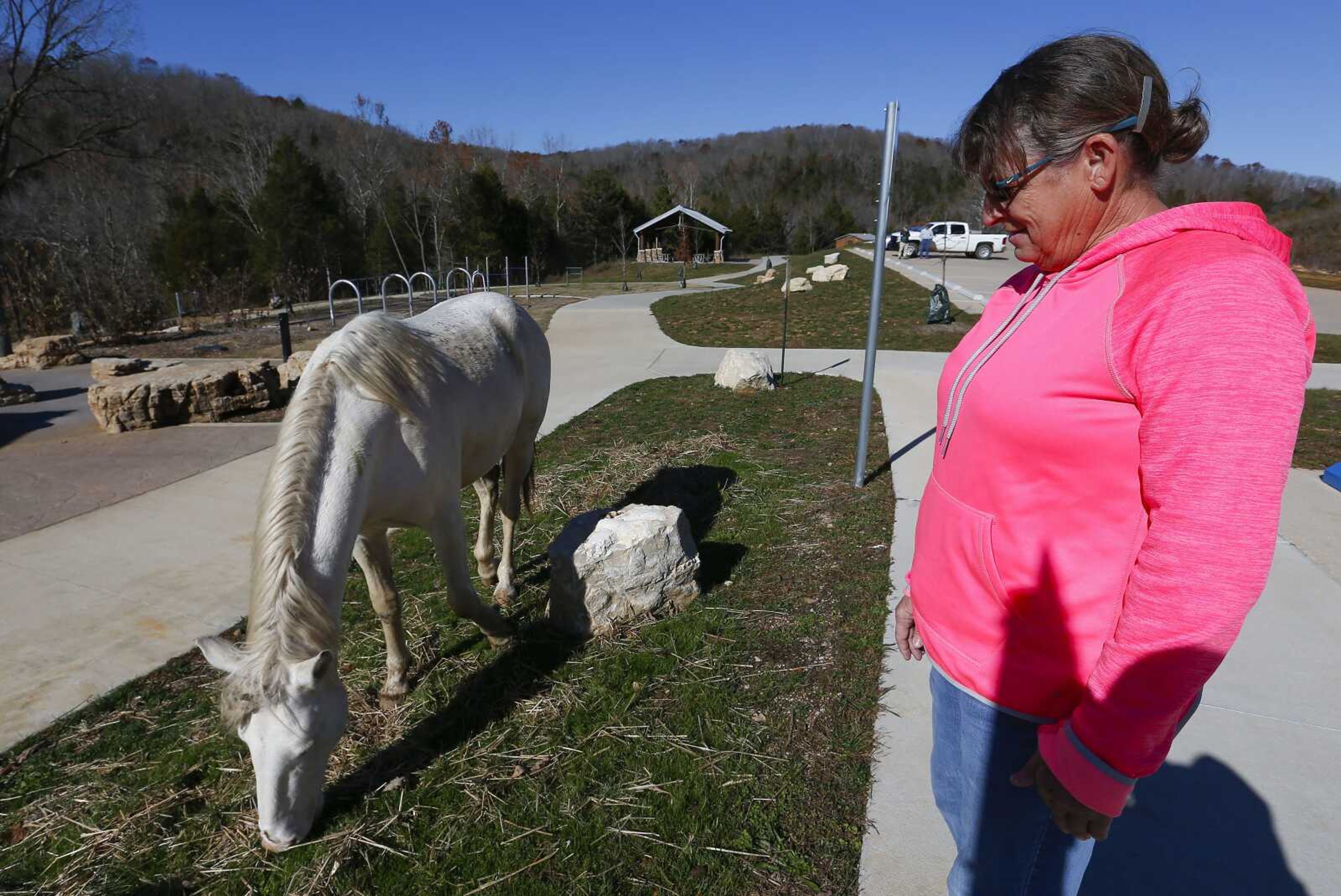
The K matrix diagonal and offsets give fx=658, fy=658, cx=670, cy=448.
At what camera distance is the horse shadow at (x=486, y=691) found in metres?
2.51

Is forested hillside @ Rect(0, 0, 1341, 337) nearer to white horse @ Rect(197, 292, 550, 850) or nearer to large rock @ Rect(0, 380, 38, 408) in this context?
white horse @ Rect(197, 292, 550, 850)

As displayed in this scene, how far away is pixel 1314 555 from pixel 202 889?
5.61 metres

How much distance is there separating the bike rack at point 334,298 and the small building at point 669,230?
17171 millimetres

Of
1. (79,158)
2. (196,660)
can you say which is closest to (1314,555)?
(196,660)

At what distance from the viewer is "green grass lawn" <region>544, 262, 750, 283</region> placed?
30.9 m

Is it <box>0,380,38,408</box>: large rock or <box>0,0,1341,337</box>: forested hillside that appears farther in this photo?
<box>0,0,1341,337</box>: forested hillside

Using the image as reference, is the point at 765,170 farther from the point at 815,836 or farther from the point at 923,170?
the point at 815,836

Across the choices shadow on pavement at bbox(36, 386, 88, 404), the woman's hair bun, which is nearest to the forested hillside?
the woman's hair bun

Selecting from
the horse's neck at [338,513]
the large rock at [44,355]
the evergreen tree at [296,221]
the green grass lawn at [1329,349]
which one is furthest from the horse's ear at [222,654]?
the evergreen tree at [296,221]

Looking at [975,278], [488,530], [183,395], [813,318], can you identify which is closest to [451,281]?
[813,318]

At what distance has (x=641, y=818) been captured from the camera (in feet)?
7.61

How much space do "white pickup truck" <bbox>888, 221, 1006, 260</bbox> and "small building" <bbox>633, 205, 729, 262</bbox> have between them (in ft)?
36.8

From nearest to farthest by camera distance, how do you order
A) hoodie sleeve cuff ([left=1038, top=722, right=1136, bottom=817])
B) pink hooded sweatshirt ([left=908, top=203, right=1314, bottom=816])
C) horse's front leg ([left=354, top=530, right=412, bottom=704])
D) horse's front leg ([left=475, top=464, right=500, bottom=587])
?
pink hooded sweatshirt ([left=908, top=203, right=1314, bottom=816]), hoodie sleeve cuff ([left=1038, top=722, right=1136, bottom=817]), horse's front leg ([left=354, top=530, right=412, bottom=704]), horse's front leg ([left=475, top=464, right=500, bottom=587])

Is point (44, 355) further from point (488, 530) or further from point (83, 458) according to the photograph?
point (488, 530)
